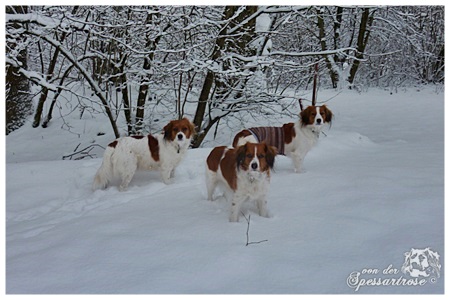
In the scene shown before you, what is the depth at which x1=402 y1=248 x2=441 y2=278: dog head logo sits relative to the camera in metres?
2.45

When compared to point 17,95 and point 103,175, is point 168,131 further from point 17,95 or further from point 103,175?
point 17,95

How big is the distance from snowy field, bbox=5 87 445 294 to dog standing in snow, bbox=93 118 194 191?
23cm

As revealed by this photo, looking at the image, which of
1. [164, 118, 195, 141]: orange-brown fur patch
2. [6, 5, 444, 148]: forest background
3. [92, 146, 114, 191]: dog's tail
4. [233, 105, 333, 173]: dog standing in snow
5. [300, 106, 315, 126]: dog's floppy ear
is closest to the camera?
[92, 146, 114, 191]: dog's tail

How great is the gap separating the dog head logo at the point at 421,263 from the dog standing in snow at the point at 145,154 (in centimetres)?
345

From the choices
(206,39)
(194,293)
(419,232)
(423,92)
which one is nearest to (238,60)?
(206,39)

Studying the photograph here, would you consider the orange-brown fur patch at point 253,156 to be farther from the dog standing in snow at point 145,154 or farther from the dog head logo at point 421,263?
the dog standing in snow at point 145,154

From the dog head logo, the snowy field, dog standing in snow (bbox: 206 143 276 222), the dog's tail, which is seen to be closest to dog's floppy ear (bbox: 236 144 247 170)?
dog standing in snow (bbox: 206 143 276 222)

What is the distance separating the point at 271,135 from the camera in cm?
582

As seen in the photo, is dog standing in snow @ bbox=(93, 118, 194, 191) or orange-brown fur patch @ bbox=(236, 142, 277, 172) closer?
orange-brown fur patch @ bbox=(236, 142, 277, 172)

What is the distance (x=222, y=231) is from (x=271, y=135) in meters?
2.71

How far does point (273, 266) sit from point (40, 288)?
161 cm

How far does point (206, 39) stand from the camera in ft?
23.1

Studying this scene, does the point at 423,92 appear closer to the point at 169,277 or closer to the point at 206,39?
the point at 206,39

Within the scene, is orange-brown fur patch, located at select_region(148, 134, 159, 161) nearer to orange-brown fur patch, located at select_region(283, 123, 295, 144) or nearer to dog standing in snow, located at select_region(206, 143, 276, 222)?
dog standing in snow, located at select_region(206, 143, 276, 222)
